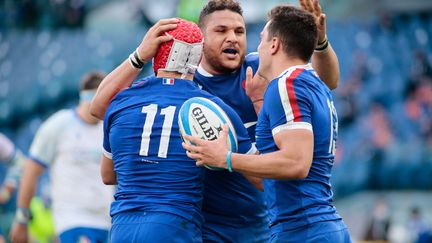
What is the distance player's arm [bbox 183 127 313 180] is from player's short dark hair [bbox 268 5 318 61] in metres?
0.59

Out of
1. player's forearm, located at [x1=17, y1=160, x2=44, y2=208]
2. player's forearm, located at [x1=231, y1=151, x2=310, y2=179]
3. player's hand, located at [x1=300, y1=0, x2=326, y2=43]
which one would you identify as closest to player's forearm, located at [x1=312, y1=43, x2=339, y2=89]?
player's hand, located at [x1=300, y1=0, x2=326, y2=43]

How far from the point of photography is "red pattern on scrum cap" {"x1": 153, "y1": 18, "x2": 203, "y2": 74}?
5.45 meters

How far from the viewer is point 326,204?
17.4ft

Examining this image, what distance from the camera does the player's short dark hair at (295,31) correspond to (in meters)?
5.30

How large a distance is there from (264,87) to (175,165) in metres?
1.00

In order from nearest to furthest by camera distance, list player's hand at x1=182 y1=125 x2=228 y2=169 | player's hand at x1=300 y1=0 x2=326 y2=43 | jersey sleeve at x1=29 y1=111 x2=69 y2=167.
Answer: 1. player's hand at x1=182 y1=125 x2=228 y2=169
2. player's hand at x1=300 y1=0 x2=326 y2=43
3. jersey sleeve at x1=29 y1=111 x2=69 y2=167

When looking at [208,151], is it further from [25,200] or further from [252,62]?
[25,200]

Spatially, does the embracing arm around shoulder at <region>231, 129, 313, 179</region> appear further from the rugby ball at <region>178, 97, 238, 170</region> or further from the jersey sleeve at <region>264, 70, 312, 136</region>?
the rugby ball at <region>178, 97, 238, 170</region>

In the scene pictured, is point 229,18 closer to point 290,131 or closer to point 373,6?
point 290,131

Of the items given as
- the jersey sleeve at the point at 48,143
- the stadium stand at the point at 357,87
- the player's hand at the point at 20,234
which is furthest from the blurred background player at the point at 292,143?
the stadium stand at the point at 357,87

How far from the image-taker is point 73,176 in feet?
28.0

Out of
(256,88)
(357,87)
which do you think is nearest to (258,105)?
(256,88)

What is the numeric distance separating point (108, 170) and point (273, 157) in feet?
4.34

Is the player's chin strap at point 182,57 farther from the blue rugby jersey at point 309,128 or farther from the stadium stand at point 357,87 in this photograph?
the stadium stand at point 357,87
